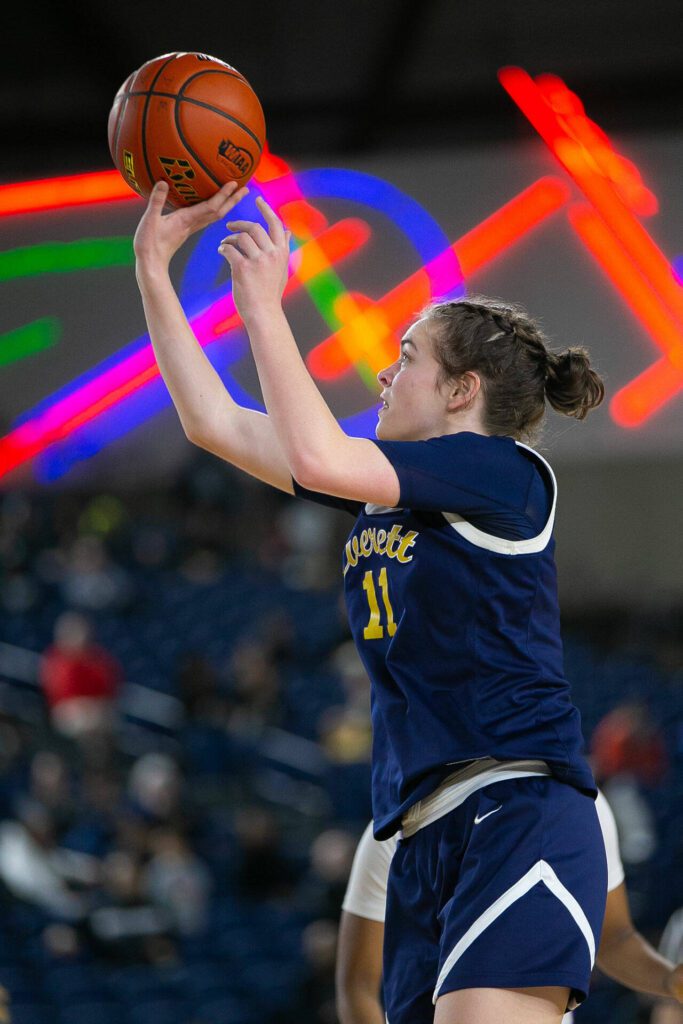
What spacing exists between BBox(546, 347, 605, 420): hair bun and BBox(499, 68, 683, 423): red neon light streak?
6286 millimetres

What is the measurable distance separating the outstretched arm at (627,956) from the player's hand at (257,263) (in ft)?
4.60

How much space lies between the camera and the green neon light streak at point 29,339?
9.14m

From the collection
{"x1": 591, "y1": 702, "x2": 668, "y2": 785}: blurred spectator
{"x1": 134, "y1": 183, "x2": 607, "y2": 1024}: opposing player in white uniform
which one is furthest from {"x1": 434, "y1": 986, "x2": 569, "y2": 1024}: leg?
{"x1": 591, "y1": 702, "x2": 668, "y2": 785}: blurred spectator

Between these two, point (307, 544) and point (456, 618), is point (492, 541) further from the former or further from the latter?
point (307, 544)

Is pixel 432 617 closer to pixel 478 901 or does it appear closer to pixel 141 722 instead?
pixel 478 901

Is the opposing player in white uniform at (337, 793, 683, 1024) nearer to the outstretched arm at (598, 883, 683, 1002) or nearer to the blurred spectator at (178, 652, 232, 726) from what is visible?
the outstretched arm at (598, 883, 683, 1002)

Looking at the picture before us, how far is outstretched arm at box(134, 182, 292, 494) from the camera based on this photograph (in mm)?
2268

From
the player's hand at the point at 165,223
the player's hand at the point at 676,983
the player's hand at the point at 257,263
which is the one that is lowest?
the player's hand at the point at 676,983

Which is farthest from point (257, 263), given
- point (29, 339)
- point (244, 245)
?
point (29, 339)

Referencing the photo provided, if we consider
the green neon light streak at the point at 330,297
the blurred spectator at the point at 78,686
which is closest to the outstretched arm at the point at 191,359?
the blurred spectator at the point at 78,686

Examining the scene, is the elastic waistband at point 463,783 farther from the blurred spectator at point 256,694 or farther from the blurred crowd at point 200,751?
the blurred spectator at point 256,694

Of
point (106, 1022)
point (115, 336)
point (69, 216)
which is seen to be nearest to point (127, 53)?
point (69, 216)

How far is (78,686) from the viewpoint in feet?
24.5

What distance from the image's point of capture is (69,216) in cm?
883
